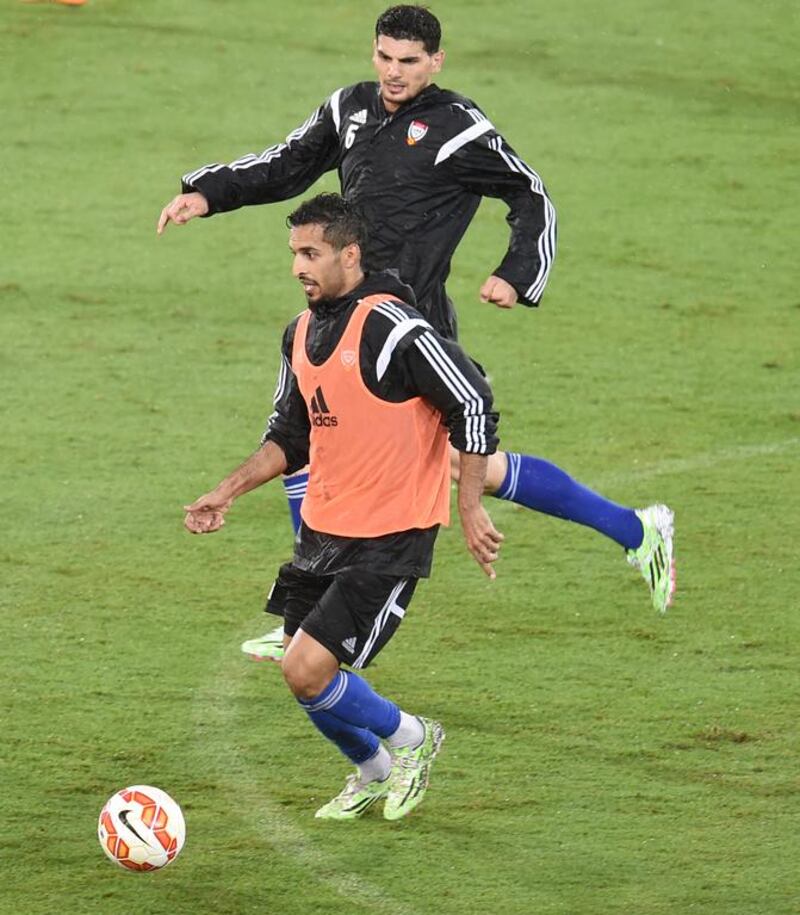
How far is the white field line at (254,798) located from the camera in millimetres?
5910

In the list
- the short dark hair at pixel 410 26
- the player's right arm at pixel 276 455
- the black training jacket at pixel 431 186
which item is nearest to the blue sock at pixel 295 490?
the black training jacket at pixel 431 186

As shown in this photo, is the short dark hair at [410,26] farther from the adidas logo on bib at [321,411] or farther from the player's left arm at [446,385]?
the adidas logo on bib at [321,411]

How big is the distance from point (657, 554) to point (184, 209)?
2.20 meters

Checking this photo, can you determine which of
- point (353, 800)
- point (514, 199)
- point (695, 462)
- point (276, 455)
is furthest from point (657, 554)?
point (695, 462)

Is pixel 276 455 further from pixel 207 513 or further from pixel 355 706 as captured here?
pixel 355 706

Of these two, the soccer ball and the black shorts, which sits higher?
the black shorts

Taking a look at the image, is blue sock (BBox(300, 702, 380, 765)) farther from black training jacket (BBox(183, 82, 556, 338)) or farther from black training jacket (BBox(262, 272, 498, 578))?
black training jacket (BBox(183, 82, 556, 338))

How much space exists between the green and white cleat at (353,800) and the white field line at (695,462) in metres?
3.56

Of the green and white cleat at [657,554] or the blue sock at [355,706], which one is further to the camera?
the green and white cleat at [657,554]

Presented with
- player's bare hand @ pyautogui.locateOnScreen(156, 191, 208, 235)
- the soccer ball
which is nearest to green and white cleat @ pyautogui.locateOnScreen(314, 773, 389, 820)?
the soccer ball

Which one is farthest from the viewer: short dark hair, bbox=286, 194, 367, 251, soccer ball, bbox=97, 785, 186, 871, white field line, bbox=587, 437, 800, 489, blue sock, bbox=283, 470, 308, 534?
white field line, bbox=587, 437, 800, 489

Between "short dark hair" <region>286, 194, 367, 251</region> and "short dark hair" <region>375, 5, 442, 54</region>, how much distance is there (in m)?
0.96

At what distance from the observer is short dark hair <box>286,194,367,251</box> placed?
602 centimetres

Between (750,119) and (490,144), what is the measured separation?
31.0ft
